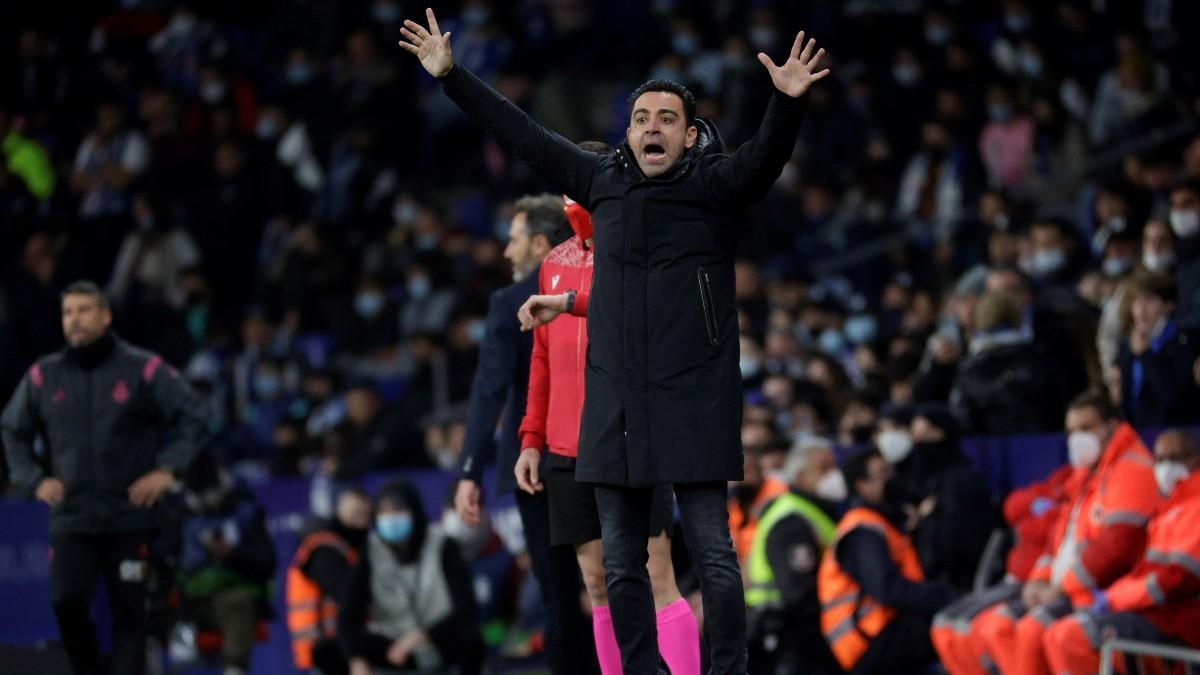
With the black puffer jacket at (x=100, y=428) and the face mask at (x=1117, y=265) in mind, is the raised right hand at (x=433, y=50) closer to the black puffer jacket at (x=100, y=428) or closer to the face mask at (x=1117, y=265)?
the black puffer jacket at (x=100, y=428)

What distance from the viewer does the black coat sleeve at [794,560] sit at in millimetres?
10375

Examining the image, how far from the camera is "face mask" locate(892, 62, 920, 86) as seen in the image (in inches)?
722

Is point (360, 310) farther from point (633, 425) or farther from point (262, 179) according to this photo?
point (633, 425)

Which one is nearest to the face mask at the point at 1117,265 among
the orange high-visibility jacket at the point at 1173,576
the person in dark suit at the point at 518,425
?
the orange high-visibility jacket at the point at 1173,576

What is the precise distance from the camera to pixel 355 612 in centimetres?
1184

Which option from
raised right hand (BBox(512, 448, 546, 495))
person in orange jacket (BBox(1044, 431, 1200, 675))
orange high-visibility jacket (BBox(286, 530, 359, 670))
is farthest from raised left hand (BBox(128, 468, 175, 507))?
person in orange jacket (BBox(1044, 431, 1200, 675))

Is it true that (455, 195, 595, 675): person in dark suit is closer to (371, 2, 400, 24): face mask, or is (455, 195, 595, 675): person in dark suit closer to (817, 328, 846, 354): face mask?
(817, 328, 846, 354): face mask

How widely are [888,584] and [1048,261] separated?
4.23 metres

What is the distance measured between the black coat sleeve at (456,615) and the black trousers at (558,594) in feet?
13.7

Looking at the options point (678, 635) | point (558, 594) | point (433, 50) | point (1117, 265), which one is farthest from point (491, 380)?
point (1117, 265)

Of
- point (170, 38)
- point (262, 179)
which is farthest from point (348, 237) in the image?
point (170, 38)

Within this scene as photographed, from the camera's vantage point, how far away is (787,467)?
37.3ft

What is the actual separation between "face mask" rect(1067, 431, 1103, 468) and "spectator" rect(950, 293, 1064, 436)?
1.62 m

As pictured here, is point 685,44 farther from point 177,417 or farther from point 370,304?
point 177,417
